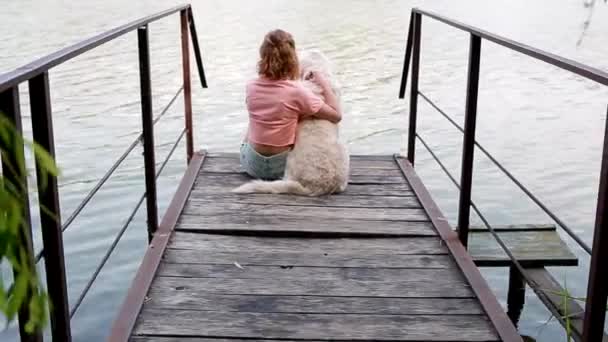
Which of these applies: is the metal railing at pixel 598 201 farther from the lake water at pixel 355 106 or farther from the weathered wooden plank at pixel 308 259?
the lake water at pixel 355 106

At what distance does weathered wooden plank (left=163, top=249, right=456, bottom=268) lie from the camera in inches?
120

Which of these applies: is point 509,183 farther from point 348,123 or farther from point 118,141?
point 118,141

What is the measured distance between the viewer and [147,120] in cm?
340

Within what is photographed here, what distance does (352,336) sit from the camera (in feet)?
8.04

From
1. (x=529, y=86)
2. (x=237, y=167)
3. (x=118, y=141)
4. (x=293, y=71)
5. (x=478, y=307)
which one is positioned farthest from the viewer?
(x=529, y=86)

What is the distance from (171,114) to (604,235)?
24.8 ft

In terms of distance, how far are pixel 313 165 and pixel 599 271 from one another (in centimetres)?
206

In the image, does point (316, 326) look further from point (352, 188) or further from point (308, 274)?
point (352, 188)

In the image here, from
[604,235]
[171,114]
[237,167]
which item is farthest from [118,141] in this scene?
[604,235]

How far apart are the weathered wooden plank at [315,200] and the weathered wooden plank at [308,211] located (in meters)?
0.05

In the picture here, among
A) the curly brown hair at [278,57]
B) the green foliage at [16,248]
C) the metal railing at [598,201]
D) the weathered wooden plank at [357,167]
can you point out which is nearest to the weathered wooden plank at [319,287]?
the metal railing at [598,201]

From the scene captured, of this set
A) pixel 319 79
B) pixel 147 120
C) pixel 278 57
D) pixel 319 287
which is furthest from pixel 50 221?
pixel 319 79

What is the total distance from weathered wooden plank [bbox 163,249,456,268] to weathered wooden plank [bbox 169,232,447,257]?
4cm

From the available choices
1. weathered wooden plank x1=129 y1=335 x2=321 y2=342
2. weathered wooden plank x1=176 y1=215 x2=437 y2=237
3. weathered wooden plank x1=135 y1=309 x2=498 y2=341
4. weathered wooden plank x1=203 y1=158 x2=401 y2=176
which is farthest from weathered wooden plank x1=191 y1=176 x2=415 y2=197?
weathered wooden plank x1=129 y1=335 x2=321 y2=342
